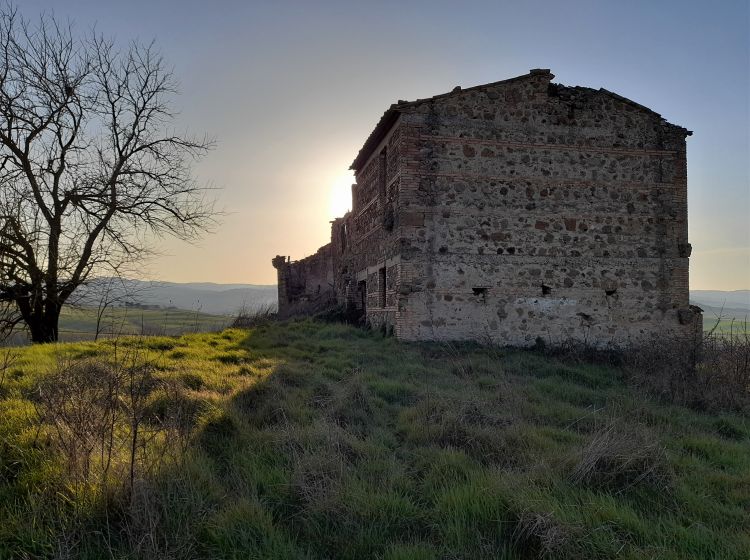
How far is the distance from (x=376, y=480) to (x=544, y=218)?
400 inches

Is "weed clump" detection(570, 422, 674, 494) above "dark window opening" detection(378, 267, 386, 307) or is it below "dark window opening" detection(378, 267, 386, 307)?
below

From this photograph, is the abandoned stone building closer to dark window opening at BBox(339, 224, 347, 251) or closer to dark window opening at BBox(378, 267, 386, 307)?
→ dark window opening at BBox(378, 267, 386, 307)

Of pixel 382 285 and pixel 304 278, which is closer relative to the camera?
pixel 382 285

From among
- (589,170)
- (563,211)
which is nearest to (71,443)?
(563,211)

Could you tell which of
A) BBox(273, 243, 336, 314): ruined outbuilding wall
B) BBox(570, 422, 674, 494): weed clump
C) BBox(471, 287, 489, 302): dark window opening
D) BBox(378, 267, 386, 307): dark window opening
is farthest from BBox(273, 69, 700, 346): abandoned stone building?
BBox(273, 243, 336, 314): ruined outbuilding wall

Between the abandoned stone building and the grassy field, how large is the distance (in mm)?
5533

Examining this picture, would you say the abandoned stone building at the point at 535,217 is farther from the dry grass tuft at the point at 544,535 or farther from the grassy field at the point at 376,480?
the dry grass tuft at the point at 544,535

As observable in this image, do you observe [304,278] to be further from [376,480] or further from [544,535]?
[544,535]

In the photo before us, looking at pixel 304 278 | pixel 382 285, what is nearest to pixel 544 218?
pixel 382 285

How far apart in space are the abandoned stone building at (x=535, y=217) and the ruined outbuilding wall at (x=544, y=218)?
0.09 feet

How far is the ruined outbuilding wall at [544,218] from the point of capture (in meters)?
12.5

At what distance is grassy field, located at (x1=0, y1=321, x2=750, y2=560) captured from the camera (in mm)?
3395

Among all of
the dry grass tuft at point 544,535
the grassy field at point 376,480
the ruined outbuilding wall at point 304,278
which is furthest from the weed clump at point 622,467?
the ruined outbuilding wall at point 304,278

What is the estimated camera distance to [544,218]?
42.4 feet
